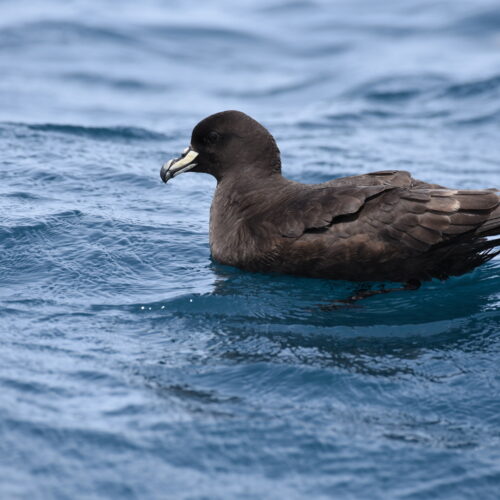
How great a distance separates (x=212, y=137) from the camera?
7.94 meters

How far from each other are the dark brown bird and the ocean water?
0.20m

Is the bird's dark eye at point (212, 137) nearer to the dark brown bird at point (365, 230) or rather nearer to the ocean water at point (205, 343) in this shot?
the dark brown bird at point (365, 230)

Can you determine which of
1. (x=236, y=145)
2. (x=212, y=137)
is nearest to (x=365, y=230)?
(x=236, y=145)

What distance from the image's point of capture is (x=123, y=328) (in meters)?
6.12

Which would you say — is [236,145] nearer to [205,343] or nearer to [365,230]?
[365,230]

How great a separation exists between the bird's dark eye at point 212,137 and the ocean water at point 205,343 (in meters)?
0.92

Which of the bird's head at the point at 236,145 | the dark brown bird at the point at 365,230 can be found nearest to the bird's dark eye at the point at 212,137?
the bird's head at the point at 236,145

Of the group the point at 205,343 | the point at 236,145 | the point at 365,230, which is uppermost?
the point at 236,145

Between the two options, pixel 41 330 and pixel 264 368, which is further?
pixel 41 330

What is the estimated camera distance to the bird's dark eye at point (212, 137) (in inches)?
312

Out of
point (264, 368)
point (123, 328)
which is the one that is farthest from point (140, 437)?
point (123, 328)

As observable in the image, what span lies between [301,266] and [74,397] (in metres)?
2.29

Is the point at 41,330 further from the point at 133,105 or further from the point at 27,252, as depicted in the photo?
the point at 133,105

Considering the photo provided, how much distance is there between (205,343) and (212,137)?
2.51 metres
